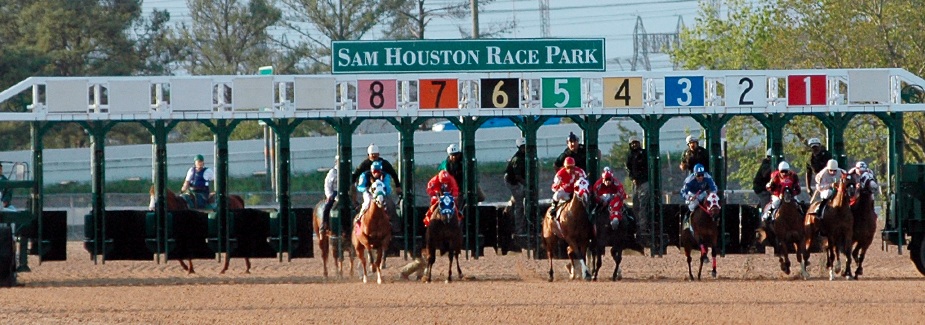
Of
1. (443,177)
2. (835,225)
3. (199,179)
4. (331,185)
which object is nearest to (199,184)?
(199,179)

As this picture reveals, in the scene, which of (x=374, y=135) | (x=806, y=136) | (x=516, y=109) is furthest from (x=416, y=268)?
(x=374, y=135)

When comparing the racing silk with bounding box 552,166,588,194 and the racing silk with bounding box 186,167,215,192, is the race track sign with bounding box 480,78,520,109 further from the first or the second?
the racing silk with bounding box 186,167,215,192

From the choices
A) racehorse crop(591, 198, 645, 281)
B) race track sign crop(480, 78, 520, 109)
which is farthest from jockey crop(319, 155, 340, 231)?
racehorse crop(591, 198, 645, 281)

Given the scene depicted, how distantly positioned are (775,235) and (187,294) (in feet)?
23.7

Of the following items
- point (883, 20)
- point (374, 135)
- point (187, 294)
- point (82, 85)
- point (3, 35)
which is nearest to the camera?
point (187, 294)

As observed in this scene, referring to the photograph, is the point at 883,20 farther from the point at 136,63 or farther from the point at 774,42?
the point at 136,63

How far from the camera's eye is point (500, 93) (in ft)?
57.9

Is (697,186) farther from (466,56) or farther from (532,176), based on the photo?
(466,56)

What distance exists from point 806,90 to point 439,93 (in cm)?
463

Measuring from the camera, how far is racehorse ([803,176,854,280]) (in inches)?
672

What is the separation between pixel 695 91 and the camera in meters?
17.6

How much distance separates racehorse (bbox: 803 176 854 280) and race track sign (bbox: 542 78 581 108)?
3268mm

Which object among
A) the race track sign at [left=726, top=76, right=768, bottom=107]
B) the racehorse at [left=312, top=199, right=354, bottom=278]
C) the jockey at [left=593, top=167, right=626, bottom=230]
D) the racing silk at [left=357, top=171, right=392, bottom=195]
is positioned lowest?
the racehorse at [left=312, top=199, right=354, bottom=278]

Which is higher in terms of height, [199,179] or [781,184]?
[199,179]
